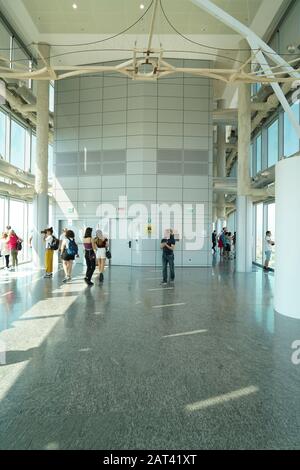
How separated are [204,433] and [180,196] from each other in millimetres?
13651

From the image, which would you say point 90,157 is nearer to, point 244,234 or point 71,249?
point 71,249

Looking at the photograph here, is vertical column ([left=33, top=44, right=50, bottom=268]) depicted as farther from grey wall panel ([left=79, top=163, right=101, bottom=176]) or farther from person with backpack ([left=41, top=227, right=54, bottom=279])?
person with backpack ([left=41, top=227, right=54, bottom=279])

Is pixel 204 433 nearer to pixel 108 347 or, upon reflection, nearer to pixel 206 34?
pixel 108 347

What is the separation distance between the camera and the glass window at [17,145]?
1670cm

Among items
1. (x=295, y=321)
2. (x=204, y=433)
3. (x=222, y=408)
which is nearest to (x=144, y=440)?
(x=204, y=433)

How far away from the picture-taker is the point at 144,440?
8.31 ft

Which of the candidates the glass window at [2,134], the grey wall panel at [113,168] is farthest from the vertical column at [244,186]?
the glass window at [2,134]

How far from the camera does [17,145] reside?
17.5 metres

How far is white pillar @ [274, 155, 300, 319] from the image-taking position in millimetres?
6422

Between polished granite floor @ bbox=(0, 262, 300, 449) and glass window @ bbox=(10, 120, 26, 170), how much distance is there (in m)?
11.6

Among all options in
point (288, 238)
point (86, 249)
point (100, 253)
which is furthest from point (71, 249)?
point (288, 238)

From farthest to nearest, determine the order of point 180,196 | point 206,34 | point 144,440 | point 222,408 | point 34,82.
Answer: point 34,82 < point 180,196 < point 206,34 < point 222,408 < point 144,440

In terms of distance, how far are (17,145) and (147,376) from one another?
55.0ft

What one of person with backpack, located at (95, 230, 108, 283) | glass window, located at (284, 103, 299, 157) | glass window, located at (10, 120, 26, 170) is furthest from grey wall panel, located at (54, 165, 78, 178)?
glass window, located at (284, 103, 299, 157)
